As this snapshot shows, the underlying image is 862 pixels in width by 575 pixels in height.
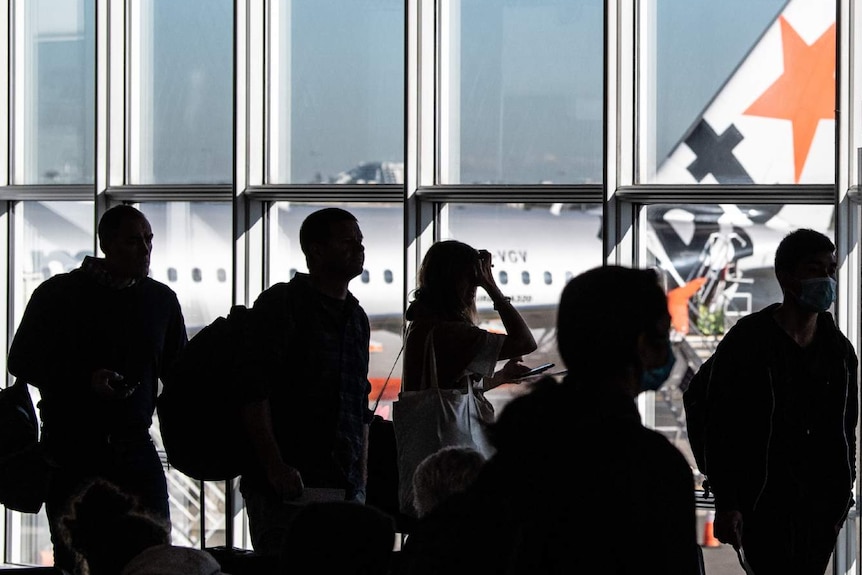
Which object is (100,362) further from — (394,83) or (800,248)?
(800,248)

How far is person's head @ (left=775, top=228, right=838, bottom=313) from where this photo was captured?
337cm

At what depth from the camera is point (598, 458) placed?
5.32 ft

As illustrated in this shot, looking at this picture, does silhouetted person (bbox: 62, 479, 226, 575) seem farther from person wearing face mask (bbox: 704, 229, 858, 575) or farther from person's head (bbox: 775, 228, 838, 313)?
person's head (bbox: 775, 228, 838, 313)

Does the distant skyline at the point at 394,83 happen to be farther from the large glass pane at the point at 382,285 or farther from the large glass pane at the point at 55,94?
the large glass pane at the point at 382,285

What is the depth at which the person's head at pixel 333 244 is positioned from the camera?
3.56 metres

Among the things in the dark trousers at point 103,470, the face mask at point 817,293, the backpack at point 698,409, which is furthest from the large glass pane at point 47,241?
the face mask at point 817,293

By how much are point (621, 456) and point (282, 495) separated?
6.31 ft

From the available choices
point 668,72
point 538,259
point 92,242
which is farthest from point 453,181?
point 92,242

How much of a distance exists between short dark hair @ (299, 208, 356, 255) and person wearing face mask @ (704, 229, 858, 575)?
1.28 m

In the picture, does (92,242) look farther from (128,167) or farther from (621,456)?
(621,456)

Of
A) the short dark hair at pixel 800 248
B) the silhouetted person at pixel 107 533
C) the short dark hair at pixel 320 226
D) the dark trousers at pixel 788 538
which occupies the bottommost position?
the dark trousers at pixel 788 538

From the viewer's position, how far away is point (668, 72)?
5.17m

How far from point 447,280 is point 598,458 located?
2.08 meters

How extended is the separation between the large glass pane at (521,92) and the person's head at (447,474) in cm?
293
